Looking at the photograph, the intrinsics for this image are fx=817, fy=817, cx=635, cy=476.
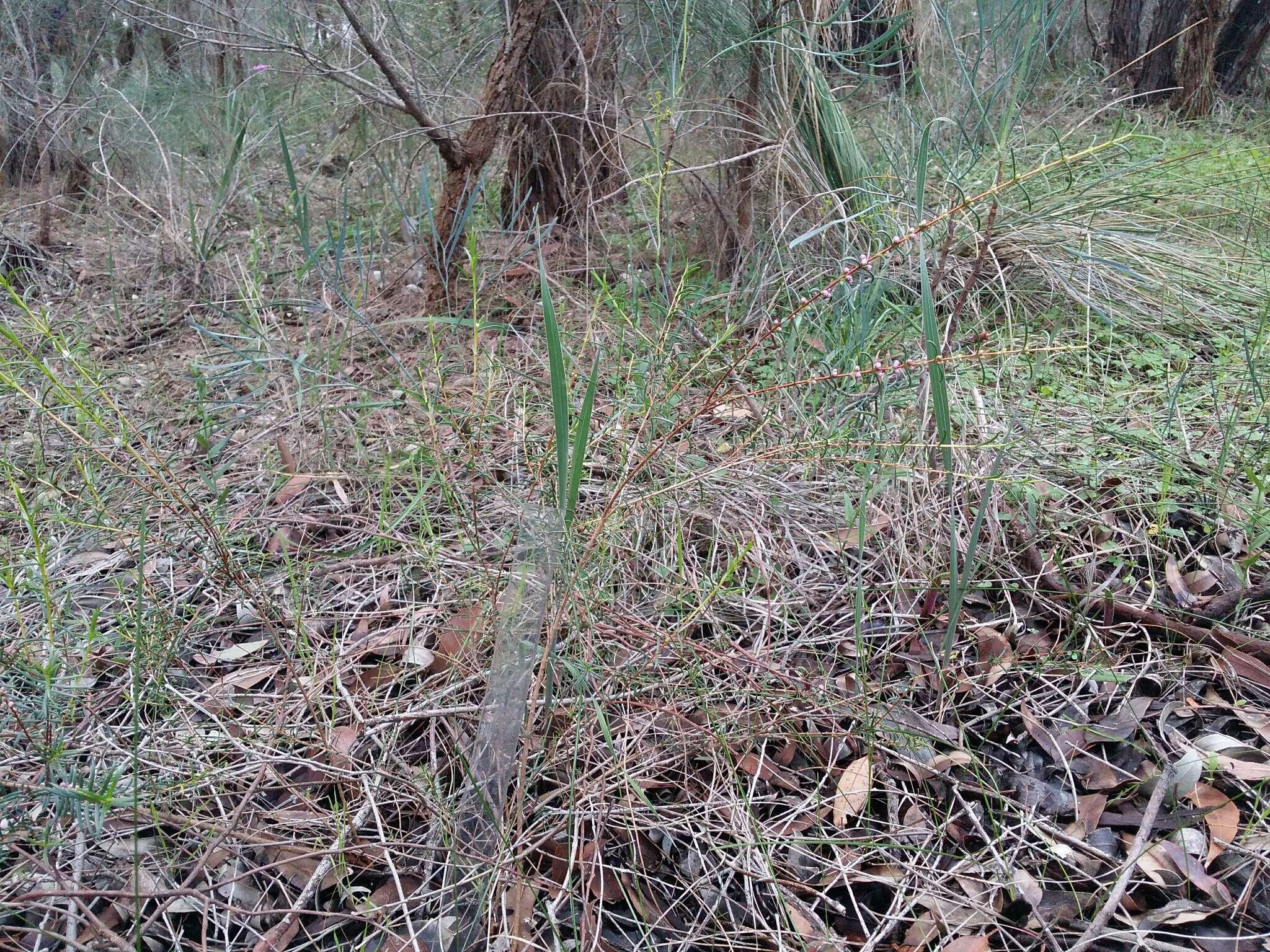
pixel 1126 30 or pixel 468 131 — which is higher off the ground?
pixel 1126 30

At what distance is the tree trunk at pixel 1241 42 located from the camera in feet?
20.4

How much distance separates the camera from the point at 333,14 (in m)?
3.34

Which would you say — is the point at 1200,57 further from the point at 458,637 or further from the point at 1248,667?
the point at 458,637

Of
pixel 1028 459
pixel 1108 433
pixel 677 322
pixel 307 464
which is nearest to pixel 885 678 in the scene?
pixel 1028 459

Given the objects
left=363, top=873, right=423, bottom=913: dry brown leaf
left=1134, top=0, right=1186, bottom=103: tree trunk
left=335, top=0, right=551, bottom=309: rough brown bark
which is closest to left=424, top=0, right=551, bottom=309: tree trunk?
left=335, top=0, right=551, bottom=309: rough brown bark

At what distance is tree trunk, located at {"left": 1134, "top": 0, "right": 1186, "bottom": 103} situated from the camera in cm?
631

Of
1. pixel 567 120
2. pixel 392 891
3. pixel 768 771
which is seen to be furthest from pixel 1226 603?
pixel 567 120

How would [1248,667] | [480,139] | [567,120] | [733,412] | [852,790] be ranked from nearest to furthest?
[852,790] < [1248,667] < [733,412] < [480,139] < [567,120]

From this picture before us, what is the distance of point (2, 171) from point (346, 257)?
109 inches

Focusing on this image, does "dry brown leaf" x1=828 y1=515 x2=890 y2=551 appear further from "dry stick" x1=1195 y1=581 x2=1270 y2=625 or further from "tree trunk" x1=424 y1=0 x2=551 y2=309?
"tree trunk" x1=424 y1=0 x2=551 y2=309

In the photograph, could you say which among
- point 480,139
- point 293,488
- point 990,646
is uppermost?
point 480,139

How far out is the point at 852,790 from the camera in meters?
1.26

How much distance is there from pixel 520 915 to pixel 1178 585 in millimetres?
1282

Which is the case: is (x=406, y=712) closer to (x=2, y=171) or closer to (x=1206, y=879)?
(x=1206, y=879)
